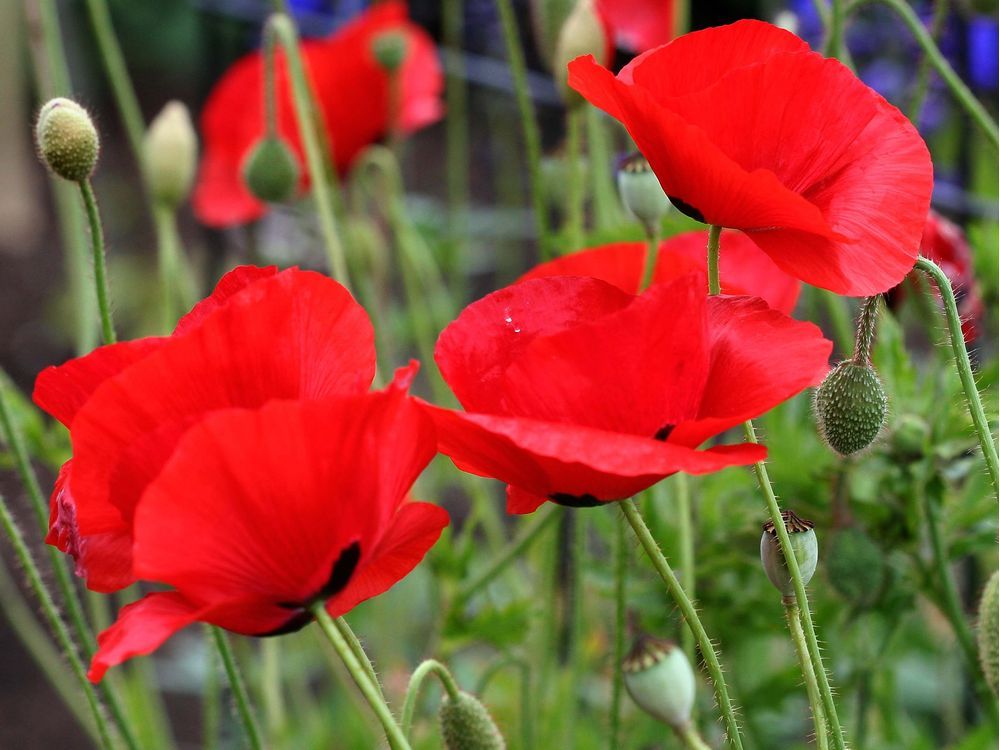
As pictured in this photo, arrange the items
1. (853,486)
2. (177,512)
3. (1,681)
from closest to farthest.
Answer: (177,512) < (853,486) < (1,681)

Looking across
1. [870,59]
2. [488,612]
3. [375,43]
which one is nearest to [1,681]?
[375,43]

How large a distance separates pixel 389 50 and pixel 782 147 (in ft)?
2.19

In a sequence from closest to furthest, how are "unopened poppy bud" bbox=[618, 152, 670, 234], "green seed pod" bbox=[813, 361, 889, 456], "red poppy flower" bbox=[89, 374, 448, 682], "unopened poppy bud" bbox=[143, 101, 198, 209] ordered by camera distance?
"red poppy flower" bbox=[89, 374, 448, 682] < "green seed pod" bbox=[813, 361, 889, 456] < "unopened poppy bud" bbox=[618, 152, 670, 234] < "unopened poppy bud" bbox=[143, 101, 198, 209]

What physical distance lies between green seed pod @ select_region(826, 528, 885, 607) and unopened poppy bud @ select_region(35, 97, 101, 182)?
39 cm

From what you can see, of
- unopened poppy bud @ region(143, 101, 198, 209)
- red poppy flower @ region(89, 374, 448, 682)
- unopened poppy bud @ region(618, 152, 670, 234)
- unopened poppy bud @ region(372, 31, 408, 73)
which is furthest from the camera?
unopened poppy bud @ region(372, 31, 408, 73)

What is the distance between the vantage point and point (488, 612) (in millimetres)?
741

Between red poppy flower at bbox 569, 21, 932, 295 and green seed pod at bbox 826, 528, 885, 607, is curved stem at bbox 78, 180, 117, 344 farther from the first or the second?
green seed pod at bbox 826, 528, 885, 607

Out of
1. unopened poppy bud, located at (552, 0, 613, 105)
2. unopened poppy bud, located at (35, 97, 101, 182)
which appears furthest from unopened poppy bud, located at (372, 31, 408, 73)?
unopened poppy bud, located at (35, 97, 101, 182)

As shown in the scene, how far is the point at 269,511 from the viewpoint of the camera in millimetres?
340

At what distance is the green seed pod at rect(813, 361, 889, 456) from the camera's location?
44 centimetres

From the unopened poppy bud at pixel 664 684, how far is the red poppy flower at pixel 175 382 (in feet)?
0.39

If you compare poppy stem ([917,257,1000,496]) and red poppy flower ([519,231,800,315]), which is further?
red poppy flower ([519,231,800,315])

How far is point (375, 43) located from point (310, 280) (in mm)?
710

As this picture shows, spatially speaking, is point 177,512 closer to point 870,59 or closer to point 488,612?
point 488,612
